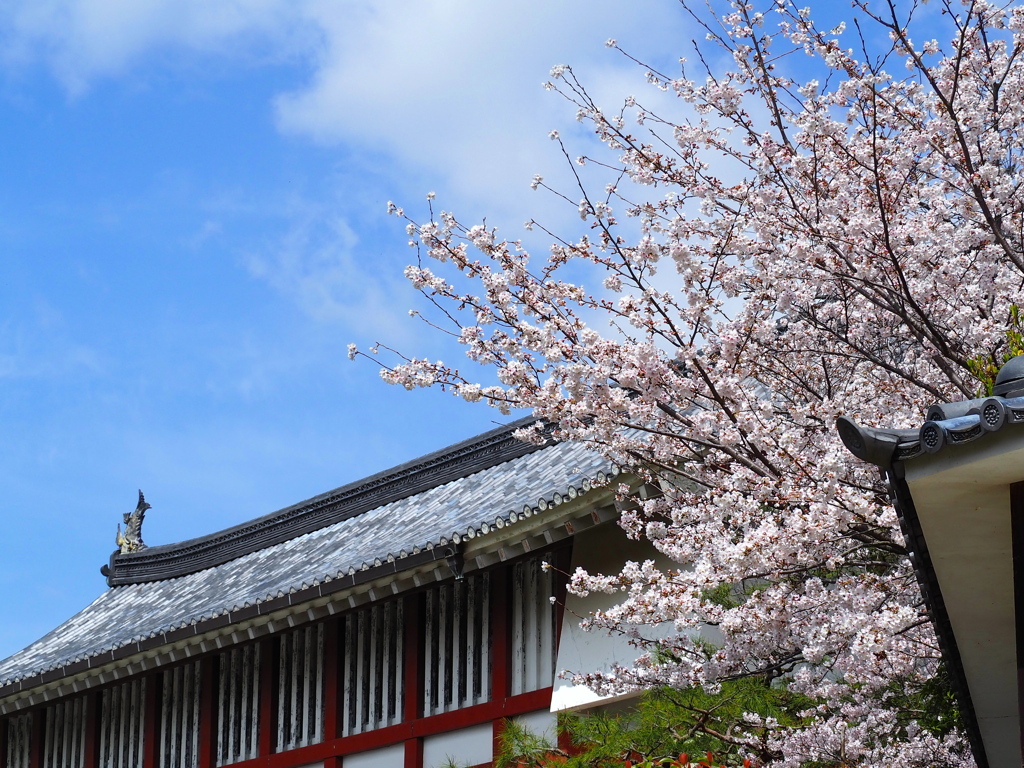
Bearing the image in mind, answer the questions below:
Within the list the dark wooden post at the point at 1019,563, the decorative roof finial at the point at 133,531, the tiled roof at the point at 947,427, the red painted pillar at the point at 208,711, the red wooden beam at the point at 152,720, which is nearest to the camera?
the tiled roof at the point at 947,427

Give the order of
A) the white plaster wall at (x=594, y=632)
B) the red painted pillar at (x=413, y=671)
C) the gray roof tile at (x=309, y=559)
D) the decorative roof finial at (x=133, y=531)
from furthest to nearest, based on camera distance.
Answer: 1. the decorative roof finial at (x=133, y=531)
2. the gray roof tile at (x=309, y=559)
3. the red painted pillar at (x=413, y=671)
4. the white plaster wall at (x=594, y=632)

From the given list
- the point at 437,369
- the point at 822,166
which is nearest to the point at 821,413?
the point at 822,166

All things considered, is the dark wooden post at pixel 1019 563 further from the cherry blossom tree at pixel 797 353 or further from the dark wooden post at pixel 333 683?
the dark wooden post at pixel 333 683

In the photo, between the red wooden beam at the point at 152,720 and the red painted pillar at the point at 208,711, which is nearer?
the red painted pillar at the point at 208,711

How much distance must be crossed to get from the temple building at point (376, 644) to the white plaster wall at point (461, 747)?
13 mm

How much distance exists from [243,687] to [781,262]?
24.2 ft

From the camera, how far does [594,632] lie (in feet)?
30.1

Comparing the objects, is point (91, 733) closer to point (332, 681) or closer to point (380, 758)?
point (332, 681)

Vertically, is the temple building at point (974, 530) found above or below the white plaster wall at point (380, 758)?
below

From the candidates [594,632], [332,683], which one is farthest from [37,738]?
[594,632]

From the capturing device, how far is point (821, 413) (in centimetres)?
644

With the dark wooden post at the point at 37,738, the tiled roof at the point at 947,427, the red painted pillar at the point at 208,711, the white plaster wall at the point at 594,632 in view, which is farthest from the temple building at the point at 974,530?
the dark wooden post at the point at 37,738

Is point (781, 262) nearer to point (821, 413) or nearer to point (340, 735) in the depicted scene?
point (821, 413)

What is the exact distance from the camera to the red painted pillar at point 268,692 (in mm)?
11258
